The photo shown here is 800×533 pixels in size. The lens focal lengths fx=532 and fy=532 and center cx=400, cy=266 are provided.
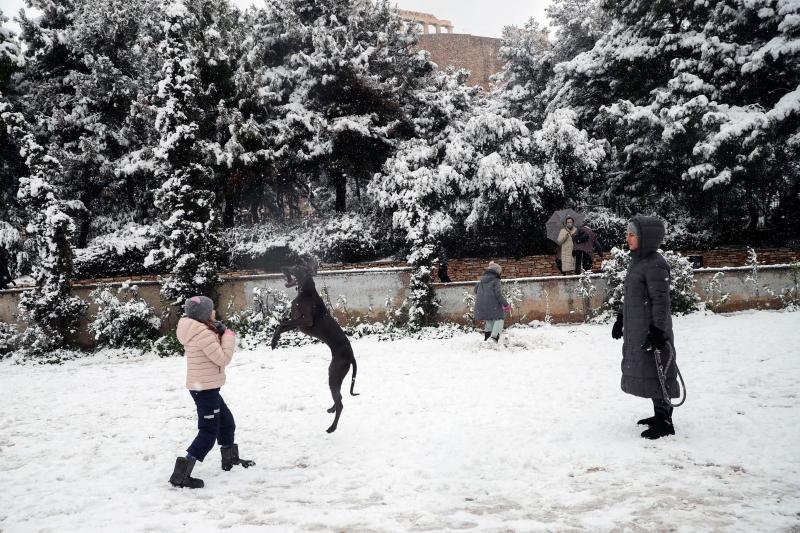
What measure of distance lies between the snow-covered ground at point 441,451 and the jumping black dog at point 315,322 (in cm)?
73

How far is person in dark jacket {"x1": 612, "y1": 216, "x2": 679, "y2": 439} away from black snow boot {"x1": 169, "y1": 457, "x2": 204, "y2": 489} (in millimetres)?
4000

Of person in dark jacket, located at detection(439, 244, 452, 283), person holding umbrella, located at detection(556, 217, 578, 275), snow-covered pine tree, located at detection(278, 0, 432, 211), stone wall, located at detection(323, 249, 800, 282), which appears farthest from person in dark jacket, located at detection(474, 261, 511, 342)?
snow-covered pine tree, located at detection(278, 0, 432, 211)

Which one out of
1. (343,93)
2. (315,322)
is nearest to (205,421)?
(315,322)

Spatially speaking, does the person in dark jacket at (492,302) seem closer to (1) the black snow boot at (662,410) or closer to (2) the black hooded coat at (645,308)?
(2) the black hooded coat at (645,308)

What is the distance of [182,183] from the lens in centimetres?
1323

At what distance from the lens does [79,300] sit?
13383mm

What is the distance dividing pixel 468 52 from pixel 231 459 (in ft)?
157

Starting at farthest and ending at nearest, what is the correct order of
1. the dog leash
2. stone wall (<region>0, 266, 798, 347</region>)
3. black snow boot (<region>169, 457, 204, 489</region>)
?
stone wall (<region>0, 266, 798, 347</region>) → the dog leash → black snow boot (<region>169, 457, 204, 489</region>)

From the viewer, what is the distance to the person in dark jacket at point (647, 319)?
Answer: 16.0 ft

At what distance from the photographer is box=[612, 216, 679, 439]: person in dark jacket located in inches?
192

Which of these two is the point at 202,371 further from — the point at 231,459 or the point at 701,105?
the point at 701,105

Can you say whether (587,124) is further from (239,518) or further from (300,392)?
(239,518)

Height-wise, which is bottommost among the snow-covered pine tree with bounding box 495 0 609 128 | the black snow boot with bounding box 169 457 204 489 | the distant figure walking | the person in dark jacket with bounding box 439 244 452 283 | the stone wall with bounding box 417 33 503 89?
the black snow boot with bounding box 169 457 204 489

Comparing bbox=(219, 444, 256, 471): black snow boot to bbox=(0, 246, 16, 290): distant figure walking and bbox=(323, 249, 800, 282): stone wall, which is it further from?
bbox=(0, 246, 16, 290): distant figure walking
